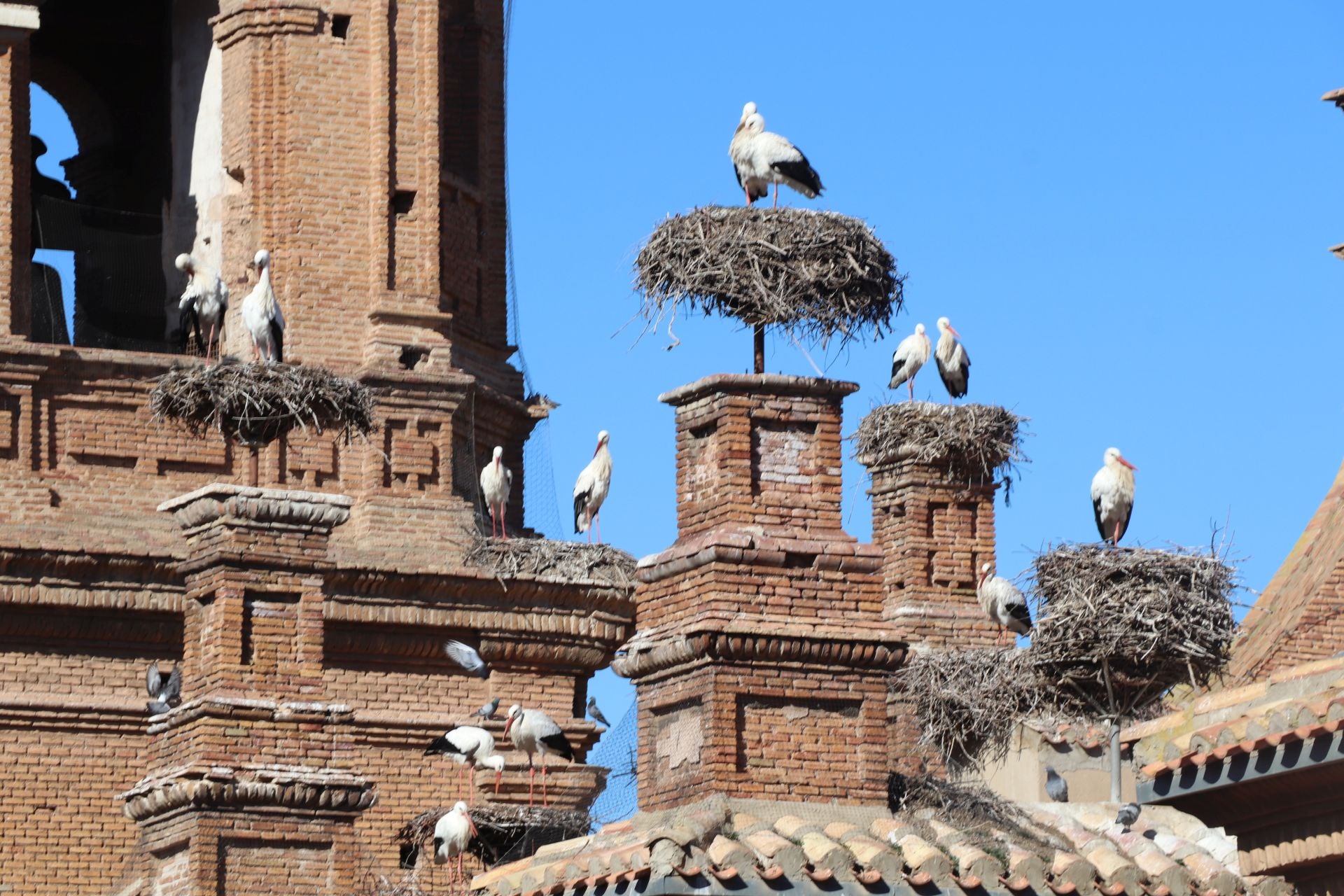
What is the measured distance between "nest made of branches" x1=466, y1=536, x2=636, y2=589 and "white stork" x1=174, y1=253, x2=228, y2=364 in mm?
2273

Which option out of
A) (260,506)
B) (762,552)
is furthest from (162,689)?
(762,552)

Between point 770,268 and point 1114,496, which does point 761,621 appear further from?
point 1114,496

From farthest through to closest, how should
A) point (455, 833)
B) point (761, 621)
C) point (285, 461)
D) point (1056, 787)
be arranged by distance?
point (285, 461), point (455, 833), point (1056, 787), point (761, 621)

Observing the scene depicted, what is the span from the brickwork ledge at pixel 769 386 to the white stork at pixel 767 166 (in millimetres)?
1792

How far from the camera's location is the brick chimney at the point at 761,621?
17609 mm

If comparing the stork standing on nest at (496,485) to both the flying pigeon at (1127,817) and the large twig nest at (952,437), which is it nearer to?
the large twig nest at (952,437)

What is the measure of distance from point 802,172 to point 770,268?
5.53 ft

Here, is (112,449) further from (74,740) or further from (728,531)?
(728,531)

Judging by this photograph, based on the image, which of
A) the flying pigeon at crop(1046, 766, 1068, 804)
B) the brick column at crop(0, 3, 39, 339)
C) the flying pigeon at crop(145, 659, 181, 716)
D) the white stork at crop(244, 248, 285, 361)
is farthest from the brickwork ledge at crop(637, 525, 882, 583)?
the brick column at crop(0, 3, 39, 339)

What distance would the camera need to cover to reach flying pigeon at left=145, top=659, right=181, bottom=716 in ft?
71.5

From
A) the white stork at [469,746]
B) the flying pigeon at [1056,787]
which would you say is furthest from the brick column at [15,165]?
the flying pigeon at [1056,787]

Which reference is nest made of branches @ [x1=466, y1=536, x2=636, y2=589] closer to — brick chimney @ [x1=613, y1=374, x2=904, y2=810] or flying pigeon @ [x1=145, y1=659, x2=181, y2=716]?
flying pigeon @ [x1=145, y1=659, x2=181, y2=716]

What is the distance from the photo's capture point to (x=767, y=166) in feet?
65.7

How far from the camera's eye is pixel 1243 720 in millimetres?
15250
